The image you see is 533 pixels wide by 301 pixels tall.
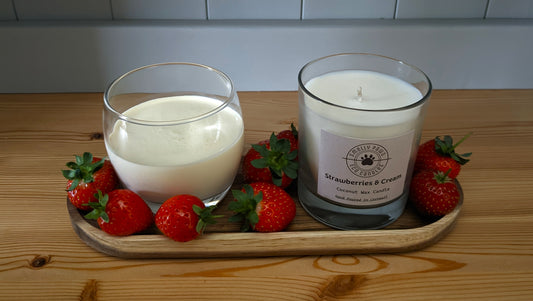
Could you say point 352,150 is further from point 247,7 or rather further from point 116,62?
point 116,62

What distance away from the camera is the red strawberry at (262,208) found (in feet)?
1.83

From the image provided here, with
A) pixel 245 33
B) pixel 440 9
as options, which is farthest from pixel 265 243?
pixel 440 9

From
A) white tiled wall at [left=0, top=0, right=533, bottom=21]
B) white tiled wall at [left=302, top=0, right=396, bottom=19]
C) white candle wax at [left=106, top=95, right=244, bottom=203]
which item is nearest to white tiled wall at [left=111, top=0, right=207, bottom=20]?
white tiled wall at [left=0, top=0, right=533, bottom=21]

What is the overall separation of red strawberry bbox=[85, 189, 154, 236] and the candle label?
0.21 metres

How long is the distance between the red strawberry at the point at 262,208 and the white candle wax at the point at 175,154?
50 millimetres

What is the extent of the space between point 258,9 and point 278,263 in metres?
0.48

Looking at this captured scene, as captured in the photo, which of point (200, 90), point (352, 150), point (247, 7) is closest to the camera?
point (352, 150)

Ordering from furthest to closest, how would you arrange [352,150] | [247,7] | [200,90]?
[247,7]
[200,90]
[352,150]

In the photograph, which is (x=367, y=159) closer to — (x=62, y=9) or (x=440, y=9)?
(x=440, y=9)

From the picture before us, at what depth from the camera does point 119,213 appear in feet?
1.82

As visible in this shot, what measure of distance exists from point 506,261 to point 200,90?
1.40 ft

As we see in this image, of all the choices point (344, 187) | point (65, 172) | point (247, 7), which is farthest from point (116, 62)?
point (344, 187)

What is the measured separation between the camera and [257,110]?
907 millimetres

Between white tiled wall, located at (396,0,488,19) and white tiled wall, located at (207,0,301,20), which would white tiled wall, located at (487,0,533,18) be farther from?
white tiled wall, located at (207,0,301,20)
